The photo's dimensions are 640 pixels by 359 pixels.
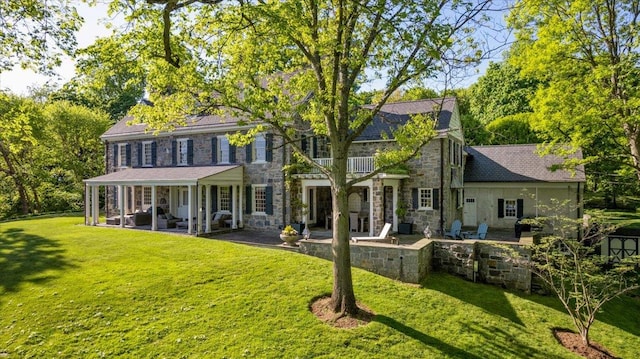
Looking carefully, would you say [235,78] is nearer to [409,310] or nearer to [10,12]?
[10,12]

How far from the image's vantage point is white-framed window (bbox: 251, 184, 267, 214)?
18.8 meters

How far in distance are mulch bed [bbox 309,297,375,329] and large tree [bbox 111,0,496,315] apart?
0.18m

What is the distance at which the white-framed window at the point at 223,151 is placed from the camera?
19594mm

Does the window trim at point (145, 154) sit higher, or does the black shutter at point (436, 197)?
the window trim at point (145, 154)

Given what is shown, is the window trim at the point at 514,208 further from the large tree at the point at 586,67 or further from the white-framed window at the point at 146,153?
the white-framed window at the point at 146,153

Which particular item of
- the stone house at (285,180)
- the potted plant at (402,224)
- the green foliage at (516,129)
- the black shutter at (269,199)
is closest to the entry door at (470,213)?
the stone house at (285,180)

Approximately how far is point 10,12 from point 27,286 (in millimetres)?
6696

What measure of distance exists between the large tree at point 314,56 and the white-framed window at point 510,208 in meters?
14.7

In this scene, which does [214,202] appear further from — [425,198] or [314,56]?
[314,56]

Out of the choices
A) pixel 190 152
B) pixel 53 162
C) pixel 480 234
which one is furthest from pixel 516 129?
pixel 53 162

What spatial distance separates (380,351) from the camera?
23.9 feet

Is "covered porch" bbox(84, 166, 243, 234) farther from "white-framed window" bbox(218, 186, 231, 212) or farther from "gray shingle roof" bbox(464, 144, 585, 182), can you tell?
"gray shingle roof" bbox(464, 144, 585, 182)

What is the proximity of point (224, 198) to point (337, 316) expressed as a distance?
13.2 meters

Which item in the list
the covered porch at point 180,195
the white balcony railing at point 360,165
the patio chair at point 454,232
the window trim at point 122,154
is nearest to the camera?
the patio chair at point 454,232
